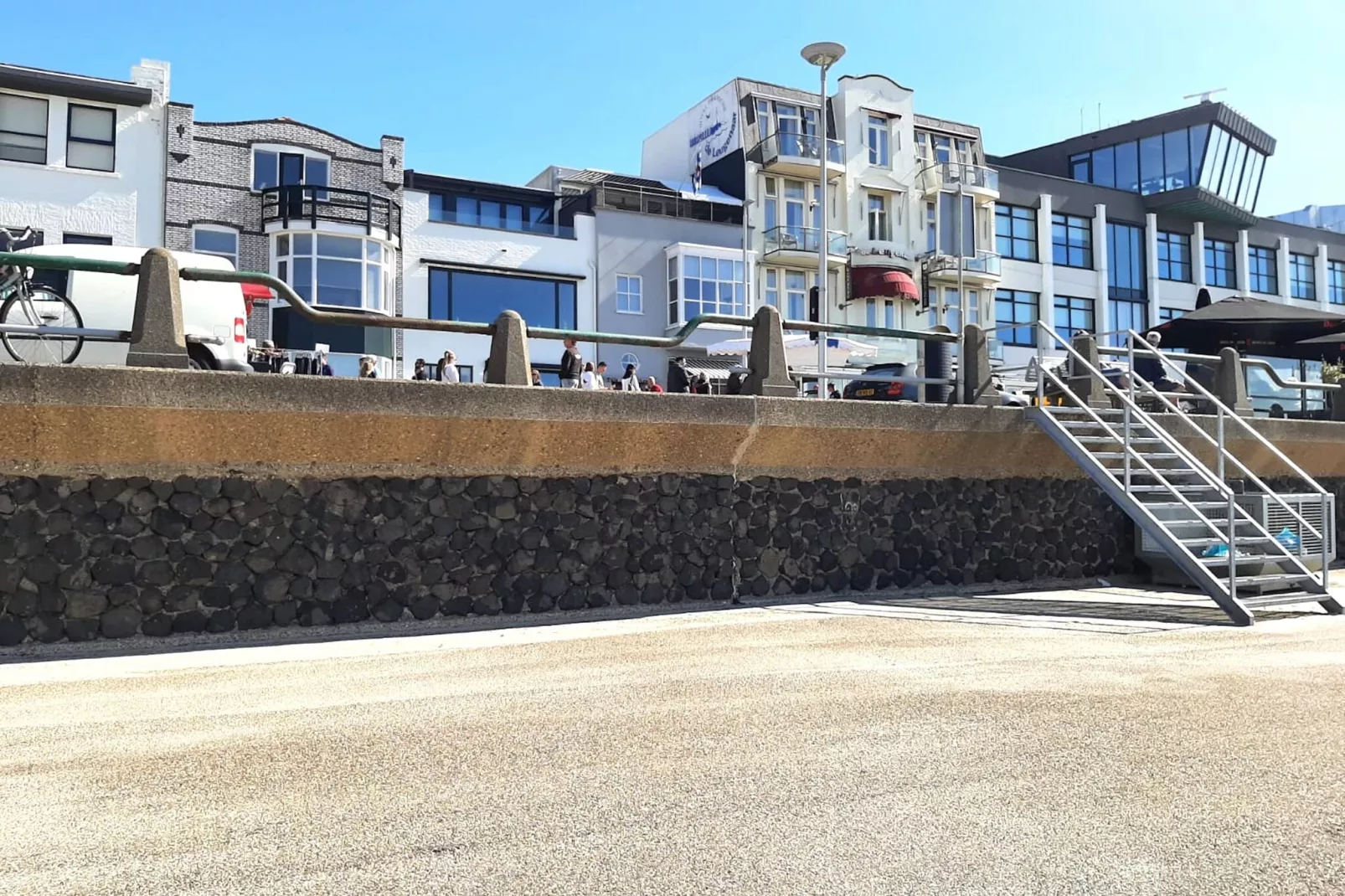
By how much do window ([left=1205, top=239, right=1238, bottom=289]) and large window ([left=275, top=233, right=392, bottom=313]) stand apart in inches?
1517

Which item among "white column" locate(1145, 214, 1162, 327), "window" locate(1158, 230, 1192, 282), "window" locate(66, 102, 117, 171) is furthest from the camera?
"window" locate(1158, 230, 1192, 282)

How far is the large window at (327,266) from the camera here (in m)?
29.3

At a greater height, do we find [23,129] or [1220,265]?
[1220,265]

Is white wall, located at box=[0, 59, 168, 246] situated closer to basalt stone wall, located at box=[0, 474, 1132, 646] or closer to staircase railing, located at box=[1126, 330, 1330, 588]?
basalt stone wall, located at box=[0, 474, 1132, 646]

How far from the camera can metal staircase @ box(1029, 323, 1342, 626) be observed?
9914 mm

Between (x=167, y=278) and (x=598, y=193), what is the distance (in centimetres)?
2699

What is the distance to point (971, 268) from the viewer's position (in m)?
41.1

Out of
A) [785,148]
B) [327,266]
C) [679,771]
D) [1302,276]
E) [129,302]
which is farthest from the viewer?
[1302,276]

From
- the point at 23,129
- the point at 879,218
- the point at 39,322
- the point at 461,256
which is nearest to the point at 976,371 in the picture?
the point at 39,322

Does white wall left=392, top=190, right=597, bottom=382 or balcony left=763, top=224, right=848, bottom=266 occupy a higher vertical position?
balcony left=763, top=224, right=848, bottom=266

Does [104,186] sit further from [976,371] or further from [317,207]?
[976,371]

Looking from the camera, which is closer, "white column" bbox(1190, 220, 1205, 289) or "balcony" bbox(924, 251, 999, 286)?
"balcony" bbox(924, 251, 999, 286)

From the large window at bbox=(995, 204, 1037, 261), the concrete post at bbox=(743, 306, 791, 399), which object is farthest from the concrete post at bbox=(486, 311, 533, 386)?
the large window at bbox=(995, 204, 1037, 261)

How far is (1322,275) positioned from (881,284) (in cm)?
2916
